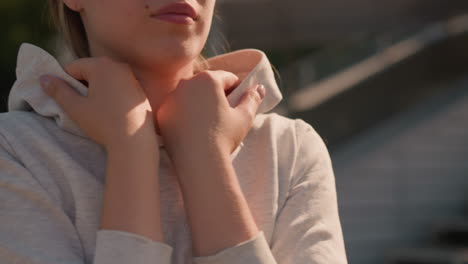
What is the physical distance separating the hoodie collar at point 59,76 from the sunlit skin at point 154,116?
0.9 inches

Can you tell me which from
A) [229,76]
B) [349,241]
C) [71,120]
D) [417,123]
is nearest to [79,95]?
[71,120]

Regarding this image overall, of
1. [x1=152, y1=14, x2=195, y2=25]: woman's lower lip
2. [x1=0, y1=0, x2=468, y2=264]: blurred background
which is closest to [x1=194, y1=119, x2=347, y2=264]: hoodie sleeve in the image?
[x1=152, y1=14, x2=195, y2=25]: woman's lower lip

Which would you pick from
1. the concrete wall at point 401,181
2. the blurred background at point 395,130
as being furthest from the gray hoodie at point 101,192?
the concrete wall at point 401,181

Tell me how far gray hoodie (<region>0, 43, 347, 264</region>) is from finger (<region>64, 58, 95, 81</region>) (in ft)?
0.05

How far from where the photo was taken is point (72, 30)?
156 cm

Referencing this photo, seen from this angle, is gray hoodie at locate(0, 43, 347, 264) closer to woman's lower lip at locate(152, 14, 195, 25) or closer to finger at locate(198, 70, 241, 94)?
finger at locate(198, 70, 241, 94)

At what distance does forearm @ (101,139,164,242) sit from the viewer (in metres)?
1.27

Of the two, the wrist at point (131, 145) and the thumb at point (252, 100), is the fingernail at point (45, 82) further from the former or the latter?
the thumb at point (252, 100)

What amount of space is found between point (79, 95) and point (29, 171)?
0.54 ft

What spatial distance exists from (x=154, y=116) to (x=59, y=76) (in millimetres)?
185

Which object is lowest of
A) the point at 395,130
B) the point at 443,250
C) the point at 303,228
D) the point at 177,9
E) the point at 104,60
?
the point at 443,250

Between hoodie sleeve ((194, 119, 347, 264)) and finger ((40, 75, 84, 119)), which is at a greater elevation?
finger ((40, 75, 84, 119))

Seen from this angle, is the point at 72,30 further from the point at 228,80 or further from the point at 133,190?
the point at 133,190

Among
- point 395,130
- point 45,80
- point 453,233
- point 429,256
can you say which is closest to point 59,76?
point 45,80
